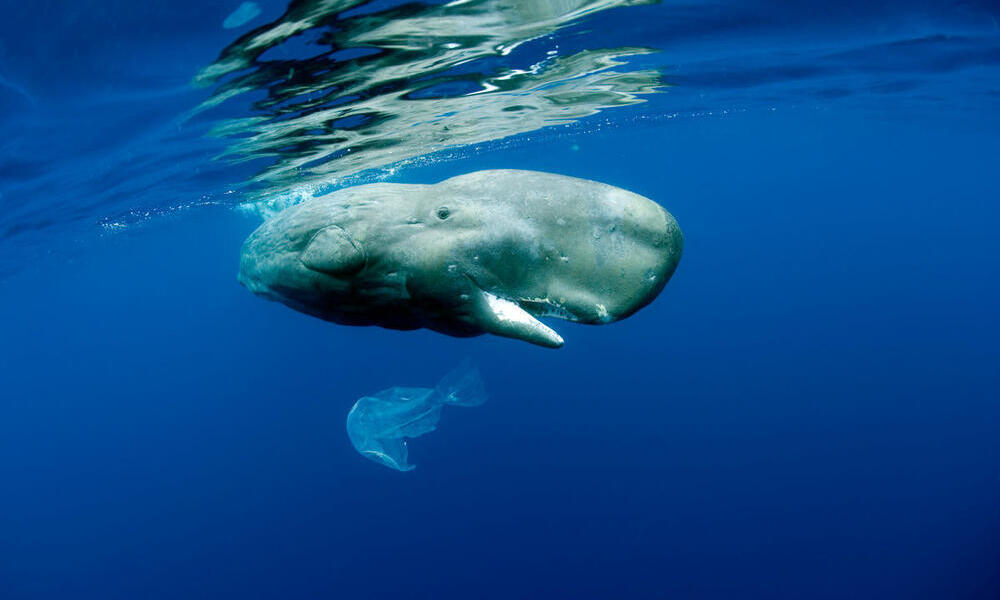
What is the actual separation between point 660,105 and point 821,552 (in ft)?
63.1

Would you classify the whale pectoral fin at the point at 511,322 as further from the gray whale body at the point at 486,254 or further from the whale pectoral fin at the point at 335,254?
the whale pectoral fin at the point at 335,254

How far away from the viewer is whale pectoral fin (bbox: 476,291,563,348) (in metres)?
2.00

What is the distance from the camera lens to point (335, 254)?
2.34 metres

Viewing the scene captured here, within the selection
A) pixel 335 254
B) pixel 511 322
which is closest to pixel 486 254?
pixel 511 322

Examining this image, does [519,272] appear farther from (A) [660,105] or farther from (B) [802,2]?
(A) [660,105]

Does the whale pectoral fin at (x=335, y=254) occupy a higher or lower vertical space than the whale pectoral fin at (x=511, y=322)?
higher

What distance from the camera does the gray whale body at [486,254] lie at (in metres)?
2.14

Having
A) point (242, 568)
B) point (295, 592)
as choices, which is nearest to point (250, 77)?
point (295, 592)

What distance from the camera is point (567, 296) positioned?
215 centimetres

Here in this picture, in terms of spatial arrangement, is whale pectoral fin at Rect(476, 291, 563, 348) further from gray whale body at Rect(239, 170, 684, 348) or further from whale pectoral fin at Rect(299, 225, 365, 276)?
whale pectoral fin at Rect(299, 225, 365, 276)

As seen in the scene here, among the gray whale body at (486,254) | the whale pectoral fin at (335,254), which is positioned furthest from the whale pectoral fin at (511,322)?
the whale pectoral fin at (335,254)

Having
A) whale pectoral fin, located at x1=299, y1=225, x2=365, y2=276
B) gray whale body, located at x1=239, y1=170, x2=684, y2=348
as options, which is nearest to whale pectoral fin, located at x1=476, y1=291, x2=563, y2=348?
gray whale body, located at x1=239, y1=170, x2=684, y2=348

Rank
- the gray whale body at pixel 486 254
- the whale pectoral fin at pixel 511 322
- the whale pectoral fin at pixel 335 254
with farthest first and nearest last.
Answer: the whale pectoral fin at pixel 335 254 < the gray whale body at pixel 486 254 < the whale pectoral fin at pixel 511 322

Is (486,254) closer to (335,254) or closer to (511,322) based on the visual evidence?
(511,322)
